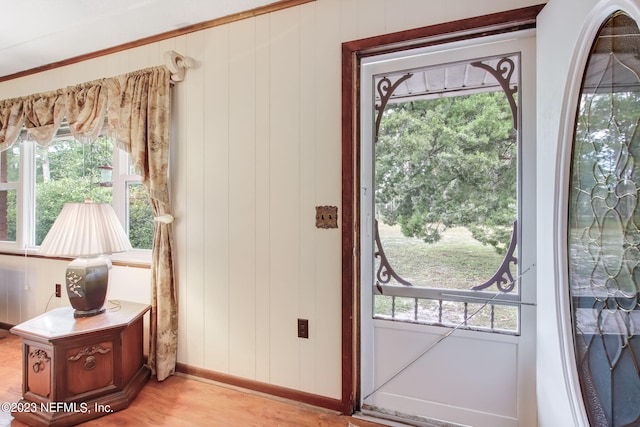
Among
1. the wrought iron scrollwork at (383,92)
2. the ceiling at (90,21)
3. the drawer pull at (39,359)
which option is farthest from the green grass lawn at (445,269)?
the drawer pull at (39,359)

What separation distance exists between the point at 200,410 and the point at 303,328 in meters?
0.72

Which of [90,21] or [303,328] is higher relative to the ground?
[90,21]

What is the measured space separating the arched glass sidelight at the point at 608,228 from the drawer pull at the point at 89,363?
224 cm

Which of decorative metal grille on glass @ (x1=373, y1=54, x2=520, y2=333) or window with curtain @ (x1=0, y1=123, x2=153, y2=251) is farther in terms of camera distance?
window with curtain @ (x1=0, y1=123, x2=153, y2=251)

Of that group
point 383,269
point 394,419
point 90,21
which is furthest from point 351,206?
point 90,21

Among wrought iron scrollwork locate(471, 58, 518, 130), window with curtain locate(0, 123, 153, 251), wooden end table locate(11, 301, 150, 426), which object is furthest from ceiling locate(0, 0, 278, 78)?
wooden end table locate(11, 301, 150, 426)

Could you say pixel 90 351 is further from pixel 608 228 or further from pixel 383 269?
pixel 608 228

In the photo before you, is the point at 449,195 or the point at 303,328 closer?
the point at 449,195

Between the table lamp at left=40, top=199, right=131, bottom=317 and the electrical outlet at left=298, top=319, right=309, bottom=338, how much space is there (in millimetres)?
1173

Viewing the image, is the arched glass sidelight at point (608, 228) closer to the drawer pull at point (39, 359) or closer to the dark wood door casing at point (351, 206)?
the dark wood door casing at point (351, 206)

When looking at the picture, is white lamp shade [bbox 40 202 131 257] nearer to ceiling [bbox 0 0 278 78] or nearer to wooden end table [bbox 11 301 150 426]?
wooden end table [bbox 11 301 150 426]

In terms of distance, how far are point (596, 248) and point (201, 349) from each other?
7.03 ft

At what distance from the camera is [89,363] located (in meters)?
1.73

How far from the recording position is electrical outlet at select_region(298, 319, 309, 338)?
1.81 m
